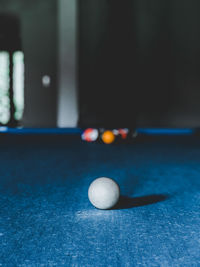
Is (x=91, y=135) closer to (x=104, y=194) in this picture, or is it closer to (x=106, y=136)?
(x=106, y=136)

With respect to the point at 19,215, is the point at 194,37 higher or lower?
higher

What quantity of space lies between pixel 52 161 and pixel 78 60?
16.3ft

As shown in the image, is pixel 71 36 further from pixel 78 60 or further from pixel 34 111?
pixel 34 111

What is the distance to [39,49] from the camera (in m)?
7.89

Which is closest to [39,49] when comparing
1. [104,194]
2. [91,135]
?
[91,135]

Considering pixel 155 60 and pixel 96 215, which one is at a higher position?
pixel 155 60

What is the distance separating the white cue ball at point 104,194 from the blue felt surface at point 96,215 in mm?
47

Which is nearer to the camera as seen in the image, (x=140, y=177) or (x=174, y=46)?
(x=140, y=177)

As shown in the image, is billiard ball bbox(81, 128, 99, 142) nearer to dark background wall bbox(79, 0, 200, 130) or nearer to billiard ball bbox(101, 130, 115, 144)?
billiard ball bbox(101, 130, 115, 144)

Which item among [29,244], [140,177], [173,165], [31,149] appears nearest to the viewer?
[29,244]

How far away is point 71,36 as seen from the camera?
307 inches

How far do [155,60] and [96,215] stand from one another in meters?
6.72

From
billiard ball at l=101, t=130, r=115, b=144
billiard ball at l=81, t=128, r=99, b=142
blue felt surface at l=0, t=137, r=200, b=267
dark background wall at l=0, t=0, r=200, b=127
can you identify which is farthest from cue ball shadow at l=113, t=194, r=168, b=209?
dark background wall at l=0, t=0, r=200, b=127

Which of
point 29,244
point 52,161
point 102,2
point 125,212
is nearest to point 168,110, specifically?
point 102,2
